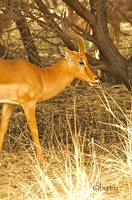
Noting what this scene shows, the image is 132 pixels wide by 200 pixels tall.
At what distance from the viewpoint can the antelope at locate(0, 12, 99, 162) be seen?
6.28m

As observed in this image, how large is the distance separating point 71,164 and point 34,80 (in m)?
0.94

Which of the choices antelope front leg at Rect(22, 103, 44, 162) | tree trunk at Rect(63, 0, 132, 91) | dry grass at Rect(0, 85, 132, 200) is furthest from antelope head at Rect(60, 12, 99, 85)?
tree trunk at Rect(63, 0, 132, 91)

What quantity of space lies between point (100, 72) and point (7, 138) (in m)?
2.86

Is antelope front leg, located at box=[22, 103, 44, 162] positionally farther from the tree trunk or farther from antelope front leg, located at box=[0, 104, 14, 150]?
the tree trunk

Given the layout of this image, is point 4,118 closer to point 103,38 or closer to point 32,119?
point 32,119

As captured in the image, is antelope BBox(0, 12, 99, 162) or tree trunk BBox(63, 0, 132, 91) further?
tree trunk BBox(63, 0, 132, 91)

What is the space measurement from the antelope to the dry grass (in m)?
0.24

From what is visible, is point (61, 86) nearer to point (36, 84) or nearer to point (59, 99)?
point (36, 84)

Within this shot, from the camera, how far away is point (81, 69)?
6.52 metres

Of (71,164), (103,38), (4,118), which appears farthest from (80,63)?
(103,38)

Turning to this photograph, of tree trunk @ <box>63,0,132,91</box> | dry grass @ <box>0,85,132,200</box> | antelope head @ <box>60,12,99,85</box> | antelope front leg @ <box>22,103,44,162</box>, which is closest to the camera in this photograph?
dry grass @ <box>0,85,132,200</box>

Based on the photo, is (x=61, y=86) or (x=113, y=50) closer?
(x=61, y=86)

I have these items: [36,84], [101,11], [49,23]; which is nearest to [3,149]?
[36,84]

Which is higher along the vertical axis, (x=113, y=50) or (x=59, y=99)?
(x=113, y=50)
